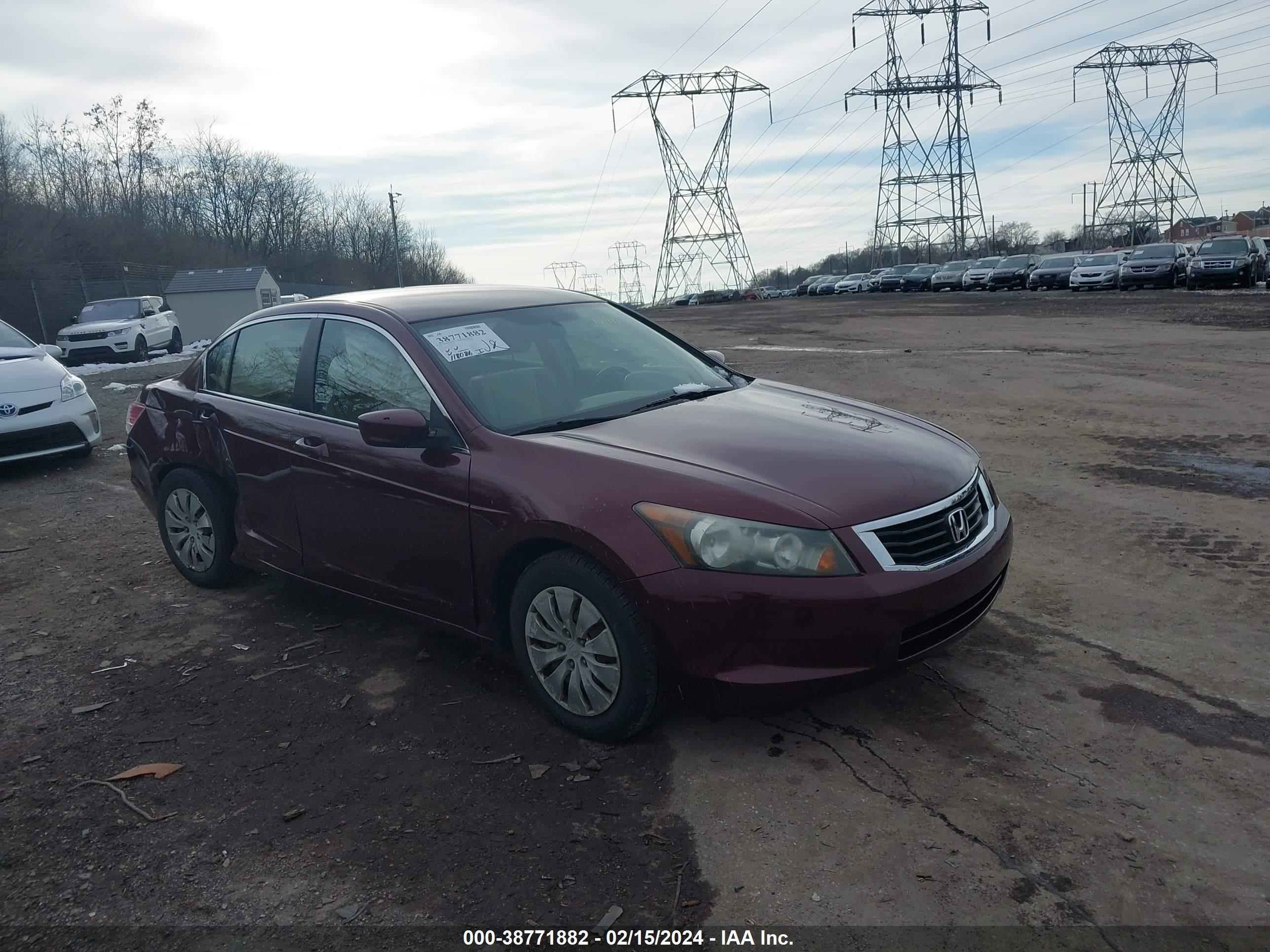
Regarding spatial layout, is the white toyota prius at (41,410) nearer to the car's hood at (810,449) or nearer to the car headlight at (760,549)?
the car's hood at (810,449)

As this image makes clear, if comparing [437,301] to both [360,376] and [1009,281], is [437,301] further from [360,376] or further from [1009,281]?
[1009,281]

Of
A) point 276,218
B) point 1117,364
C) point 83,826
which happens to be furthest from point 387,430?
point 276,218

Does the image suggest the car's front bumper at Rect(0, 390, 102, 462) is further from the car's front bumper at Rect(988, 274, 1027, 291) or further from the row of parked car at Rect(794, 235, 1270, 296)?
the car's front bumper at Rect(988, 274, 1027, 291)

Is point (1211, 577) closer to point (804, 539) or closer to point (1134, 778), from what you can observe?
point (1134, 778)

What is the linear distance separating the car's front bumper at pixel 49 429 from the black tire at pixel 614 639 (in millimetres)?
7218

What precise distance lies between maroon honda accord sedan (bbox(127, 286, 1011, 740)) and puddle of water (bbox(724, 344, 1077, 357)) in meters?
11.6

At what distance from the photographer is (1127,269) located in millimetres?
35062

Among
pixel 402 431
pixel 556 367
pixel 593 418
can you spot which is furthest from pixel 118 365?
pixel 593 418

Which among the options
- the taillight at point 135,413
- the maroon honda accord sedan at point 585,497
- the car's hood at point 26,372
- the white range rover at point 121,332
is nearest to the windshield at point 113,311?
the white range rover at point 121,332

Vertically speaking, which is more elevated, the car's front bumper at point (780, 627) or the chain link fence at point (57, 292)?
the chain link fence at point (57, 292)

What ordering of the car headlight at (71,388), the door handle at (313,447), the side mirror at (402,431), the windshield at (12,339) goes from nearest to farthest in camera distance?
the side mirror at (402,431), the door handle at (313,447), the car headlight at (71,388), the windshield at (12,339)

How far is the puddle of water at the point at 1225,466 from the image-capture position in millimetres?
6613

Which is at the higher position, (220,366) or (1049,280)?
(1049,280)

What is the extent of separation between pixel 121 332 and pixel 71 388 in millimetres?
17236
